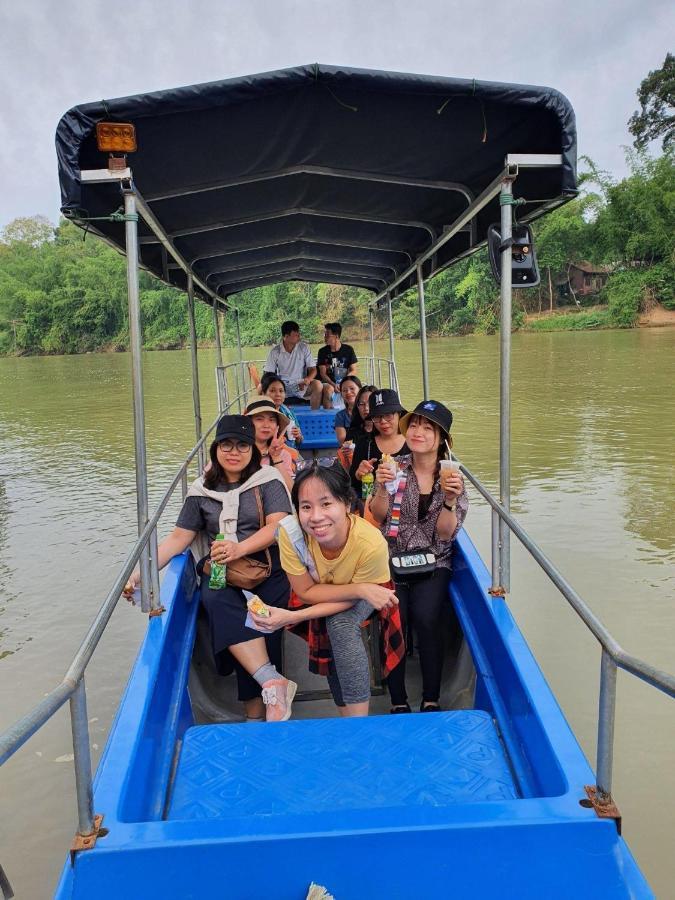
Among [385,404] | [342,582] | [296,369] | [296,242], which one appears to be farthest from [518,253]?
[296,369]

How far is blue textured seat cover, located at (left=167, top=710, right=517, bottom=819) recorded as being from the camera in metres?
1.93

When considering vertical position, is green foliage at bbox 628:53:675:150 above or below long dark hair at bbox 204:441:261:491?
above

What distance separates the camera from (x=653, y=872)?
2.74 meters

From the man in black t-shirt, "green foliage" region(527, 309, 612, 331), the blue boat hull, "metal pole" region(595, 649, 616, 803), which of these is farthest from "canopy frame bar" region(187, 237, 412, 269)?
"green foliage" region(527, 309, 612, 331)

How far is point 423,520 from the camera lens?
10.3 feet

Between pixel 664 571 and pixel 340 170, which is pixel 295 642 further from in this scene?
pixel 664 571

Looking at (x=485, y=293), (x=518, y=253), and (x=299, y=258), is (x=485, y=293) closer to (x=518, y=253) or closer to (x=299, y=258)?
(x=299, y=258)

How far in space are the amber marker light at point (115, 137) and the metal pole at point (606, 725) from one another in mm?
2209

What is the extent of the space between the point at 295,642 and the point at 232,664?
73cm

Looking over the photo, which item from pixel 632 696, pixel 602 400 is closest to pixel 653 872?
pixel 632 696

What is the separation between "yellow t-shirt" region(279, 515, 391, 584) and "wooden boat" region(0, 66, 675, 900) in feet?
1.61

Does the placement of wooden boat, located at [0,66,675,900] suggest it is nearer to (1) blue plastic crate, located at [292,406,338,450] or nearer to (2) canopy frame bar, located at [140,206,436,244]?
(2) canopy frame bar, located at [140,206,436,244]

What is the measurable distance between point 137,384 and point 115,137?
893 millimetres

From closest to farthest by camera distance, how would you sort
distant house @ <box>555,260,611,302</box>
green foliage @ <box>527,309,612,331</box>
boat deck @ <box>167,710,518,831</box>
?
boat deck @ <box>167,710,518,831</box>, green foliage @ <box>527,309,612,331</box>, distant house @ <box>555,260,611,302</box>
